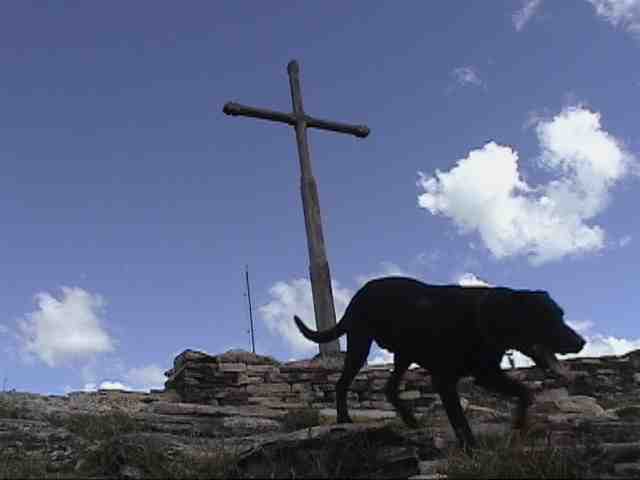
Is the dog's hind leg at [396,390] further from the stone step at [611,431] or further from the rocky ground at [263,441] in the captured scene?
the stone step at [611,431]

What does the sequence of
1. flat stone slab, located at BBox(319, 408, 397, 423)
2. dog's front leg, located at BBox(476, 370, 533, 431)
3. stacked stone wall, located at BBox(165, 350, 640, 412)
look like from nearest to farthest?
1. dog's front leg, located at BBox(476, 370, 533, 431)
2. flat stone slab, located at BBox(319, 408, 397, 423)
3. stacked stone wall, located at BBox(165, 350, 640, 412)

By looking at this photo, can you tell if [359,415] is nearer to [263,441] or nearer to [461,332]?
[263,441]

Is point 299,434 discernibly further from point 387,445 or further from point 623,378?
point 623,378

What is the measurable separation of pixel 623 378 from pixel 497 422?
4.69 meters

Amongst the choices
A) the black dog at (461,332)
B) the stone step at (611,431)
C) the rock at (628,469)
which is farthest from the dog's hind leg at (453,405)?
the stone step at (611,431)

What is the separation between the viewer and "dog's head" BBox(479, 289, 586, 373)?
14.1ft

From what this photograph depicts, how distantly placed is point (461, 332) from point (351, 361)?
36.3 inches

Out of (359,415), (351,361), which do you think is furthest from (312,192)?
(351,361)

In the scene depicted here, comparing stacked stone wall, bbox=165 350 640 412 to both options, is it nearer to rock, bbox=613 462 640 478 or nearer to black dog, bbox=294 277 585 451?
black dog, bbox=294 277 585 451

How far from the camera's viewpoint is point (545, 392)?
29.0 ft

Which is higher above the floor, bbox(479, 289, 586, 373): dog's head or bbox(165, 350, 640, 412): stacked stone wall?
bbox(165, 350, 640, 412): stacked stone wall

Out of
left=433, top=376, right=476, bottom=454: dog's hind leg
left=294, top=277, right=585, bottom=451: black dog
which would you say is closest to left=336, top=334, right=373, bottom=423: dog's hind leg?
left=294, top=277, right=585, bottom=451: black dog

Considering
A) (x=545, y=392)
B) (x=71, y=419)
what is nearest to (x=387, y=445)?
(x=71, y=419)

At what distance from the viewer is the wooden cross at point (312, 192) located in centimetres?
982
